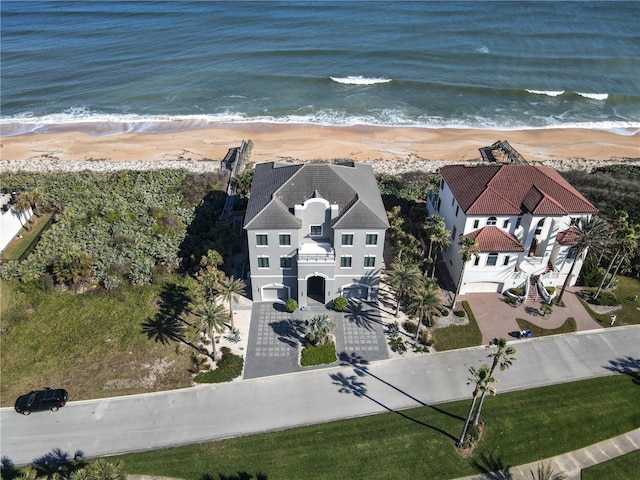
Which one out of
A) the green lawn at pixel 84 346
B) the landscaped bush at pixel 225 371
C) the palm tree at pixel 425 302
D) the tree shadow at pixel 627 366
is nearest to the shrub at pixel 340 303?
the palm tree at pixel 425 302

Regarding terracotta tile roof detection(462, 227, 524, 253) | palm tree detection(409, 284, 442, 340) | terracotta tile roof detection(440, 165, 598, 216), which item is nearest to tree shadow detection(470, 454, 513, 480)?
palm tree detection(409, 284, 442, 340)

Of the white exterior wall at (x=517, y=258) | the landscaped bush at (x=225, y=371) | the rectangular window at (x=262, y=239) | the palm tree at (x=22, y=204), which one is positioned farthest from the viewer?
the palm tree at (x=22, y=204)

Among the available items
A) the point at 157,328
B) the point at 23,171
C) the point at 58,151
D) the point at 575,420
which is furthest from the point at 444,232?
the point at 58,151

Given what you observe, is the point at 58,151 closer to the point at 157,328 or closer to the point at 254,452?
the point at 157,328

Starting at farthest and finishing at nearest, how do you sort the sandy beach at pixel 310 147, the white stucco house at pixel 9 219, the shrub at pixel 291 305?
the sandy beach at pixel 310 147
the white stucco house at pixel 9 219
the shrub at pixel 291 305

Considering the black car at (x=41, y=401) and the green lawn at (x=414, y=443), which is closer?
the green lawn at (x=414, y=443)

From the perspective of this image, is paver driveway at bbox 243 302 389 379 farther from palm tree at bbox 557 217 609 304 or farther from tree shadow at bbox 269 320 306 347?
palm tree at bbox 557 217 609 304

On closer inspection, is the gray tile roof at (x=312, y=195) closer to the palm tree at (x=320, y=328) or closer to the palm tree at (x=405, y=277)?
the palm tree at (x=405, y=277)
